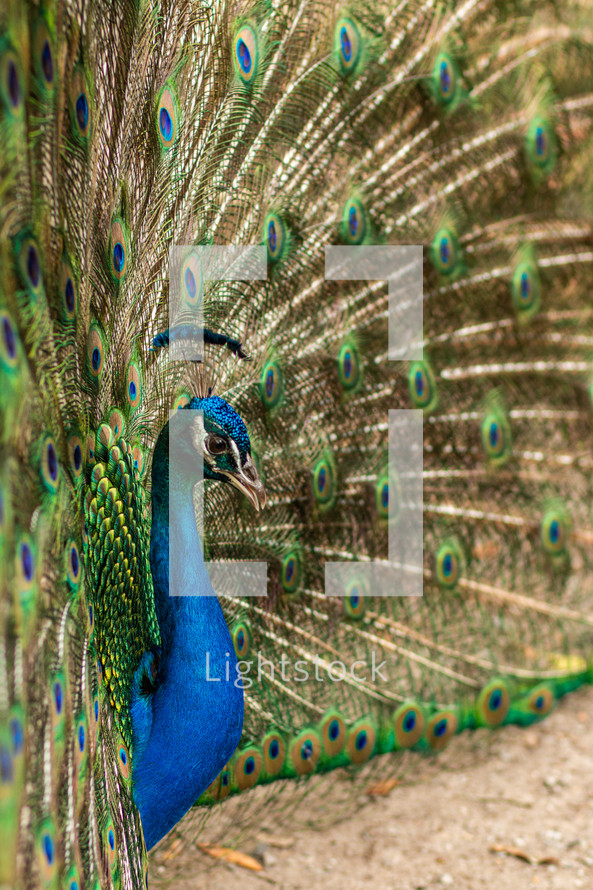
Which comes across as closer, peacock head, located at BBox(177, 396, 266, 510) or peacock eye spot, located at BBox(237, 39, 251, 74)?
peacock head, located at BBox(177, 396, 266, 510)

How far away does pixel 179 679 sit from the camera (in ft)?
4.36

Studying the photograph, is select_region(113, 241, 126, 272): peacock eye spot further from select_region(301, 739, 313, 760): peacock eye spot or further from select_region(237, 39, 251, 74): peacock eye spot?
select_region(301, 739, 313, 760): peacock eye spot

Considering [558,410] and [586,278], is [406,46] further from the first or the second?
[558,410]

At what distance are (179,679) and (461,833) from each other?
112cm

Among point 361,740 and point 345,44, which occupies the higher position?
point 345,44

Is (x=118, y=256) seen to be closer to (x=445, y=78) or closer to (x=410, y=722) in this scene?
(x=445, y=78)

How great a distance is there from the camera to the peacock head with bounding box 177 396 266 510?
50.1 inches

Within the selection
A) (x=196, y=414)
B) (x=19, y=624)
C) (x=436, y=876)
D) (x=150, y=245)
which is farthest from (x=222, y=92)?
(x=436, y=876)

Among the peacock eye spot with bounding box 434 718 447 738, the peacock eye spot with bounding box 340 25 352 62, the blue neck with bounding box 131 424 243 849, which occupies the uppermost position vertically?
the peacock eye spot with bounding box 340 25 352 62

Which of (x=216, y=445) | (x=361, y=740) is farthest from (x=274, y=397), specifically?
(x=361, y=740)

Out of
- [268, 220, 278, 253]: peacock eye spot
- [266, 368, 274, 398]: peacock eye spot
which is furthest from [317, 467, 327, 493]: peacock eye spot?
[268, 220, 278, 253]: peacock eye spot

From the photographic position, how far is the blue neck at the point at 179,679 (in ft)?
4.33

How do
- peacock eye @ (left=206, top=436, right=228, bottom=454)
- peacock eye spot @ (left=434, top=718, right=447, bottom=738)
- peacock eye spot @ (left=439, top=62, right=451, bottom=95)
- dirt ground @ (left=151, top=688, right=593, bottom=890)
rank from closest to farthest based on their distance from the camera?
1. peacock eye @ (left=206, top=436, right=228, bottom=454)
2. dirt ground @ (left=151, top=688, right=593, bottom=890)
3. peacock eye spot @ (left=439, top=62, right=451, bottom=95)
4. peacock eye spot @ (left=434, top=718, right=447, bottom=738)

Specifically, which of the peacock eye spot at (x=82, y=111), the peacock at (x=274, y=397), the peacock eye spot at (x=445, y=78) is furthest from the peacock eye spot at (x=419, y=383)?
the peacock eye spot at (x=82, y=111)
